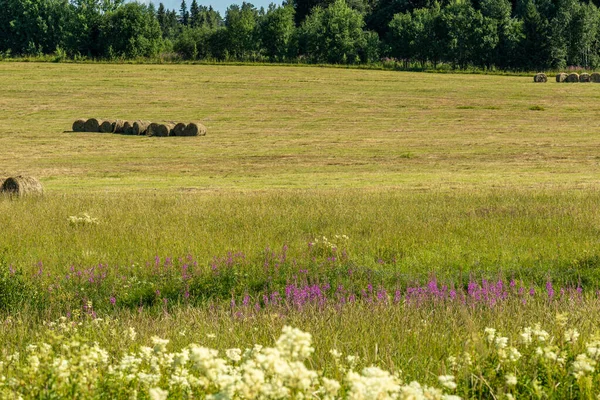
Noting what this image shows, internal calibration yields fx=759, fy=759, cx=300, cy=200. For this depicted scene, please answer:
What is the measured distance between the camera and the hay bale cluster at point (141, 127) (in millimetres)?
41156

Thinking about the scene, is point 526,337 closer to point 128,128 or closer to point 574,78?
point 128,128

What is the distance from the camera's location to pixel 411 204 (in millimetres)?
17375

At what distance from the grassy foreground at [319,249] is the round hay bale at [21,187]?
0.90m

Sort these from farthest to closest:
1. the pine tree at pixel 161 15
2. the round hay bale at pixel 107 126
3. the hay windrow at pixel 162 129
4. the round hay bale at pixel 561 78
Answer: the pine tree at pixel 161 15 < the round hay bale at pixel 561 78 < the round hay bale at pixel 107 126 < the hay windrow at pixel 162 129

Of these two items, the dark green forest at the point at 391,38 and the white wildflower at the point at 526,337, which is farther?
the dark green forest at the point at 391,38

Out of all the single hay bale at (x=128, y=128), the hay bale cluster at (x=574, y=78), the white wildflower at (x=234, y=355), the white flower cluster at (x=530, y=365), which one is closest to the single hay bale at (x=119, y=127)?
the single hay bale at (x=128, y=128)

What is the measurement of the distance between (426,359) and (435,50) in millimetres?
86937

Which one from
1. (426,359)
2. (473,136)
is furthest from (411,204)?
(473,136)

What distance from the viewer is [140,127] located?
4162 centimetres

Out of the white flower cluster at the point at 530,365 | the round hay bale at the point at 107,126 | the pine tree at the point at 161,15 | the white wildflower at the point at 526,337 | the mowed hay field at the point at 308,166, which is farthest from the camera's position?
the pine tree at the point at 161,15

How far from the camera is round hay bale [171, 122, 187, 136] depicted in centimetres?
4122

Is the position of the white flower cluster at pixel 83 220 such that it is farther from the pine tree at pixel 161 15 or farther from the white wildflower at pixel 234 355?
the pine tree at pixel 161 15

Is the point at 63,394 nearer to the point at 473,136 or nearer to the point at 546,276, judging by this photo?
the point at 546,276

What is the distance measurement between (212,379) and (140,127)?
39565 mm
